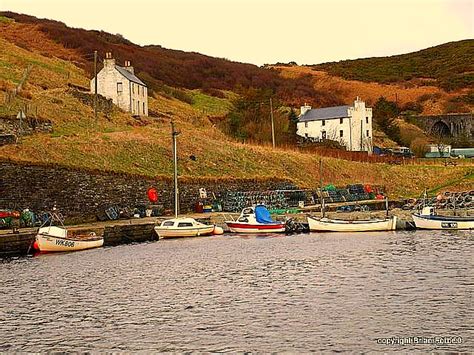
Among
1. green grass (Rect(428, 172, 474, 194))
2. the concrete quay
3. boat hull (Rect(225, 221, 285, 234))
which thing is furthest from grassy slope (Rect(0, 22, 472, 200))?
boat hull (Rect(225, 221, 285, 234))

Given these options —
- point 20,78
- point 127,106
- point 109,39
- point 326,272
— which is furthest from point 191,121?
point 326,272

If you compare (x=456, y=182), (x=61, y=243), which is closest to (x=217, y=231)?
(x=61, y=243)

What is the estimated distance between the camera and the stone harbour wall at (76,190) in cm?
4534

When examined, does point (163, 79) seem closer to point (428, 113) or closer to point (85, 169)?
point (428, 113)

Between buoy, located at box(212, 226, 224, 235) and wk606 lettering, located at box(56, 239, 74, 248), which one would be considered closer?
wk606 lettering, located at box(56, 239, 74, 248)

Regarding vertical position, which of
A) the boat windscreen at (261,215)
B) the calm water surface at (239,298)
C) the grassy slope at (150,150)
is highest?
the grassy slope at (150,150)

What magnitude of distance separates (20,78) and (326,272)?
51748 millimetres

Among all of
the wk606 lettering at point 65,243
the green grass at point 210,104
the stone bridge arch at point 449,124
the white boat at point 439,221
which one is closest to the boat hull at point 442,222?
the white boat at point 439,221

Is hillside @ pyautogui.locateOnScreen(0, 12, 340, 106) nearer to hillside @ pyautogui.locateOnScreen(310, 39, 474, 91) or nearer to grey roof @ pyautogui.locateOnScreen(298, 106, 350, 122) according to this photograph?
grey roof @ pyautogui.locateOnScreen(298, 106, 350, 122)

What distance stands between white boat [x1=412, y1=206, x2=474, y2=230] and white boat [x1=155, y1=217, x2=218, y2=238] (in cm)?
1459

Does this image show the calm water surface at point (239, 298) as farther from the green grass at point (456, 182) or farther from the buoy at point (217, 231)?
the green grass at point (456, 182)

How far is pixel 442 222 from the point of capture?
50219 mm

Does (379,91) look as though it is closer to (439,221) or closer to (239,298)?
(439,221)

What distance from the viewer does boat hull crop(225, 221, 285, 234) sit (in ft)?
168
